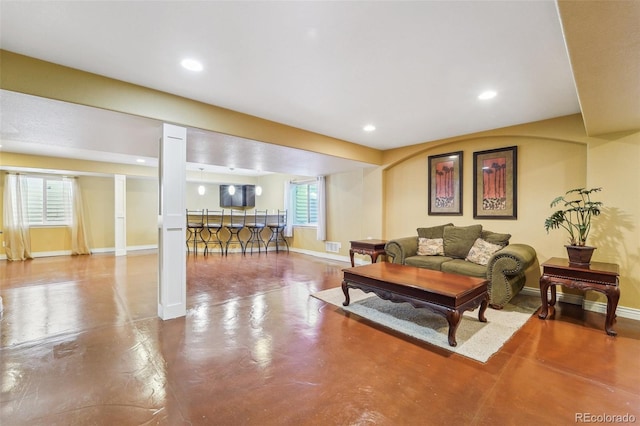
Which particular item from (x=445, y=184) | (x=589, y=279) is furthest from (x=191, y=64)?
(x=589, y=279)

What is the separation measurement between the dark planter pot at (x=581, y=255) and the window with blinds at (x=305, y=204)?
5.79m

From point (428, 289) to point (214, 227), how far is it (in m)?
6.87

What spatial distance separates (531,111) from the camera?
345cm

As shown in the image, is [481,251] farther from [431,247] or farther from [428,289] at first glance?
[428,289]

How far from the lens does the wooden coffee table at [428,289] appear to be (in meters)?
2.41

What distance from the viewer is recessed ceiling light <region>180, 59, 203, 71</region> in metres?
2.37

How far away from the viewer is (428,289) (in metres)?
2.56

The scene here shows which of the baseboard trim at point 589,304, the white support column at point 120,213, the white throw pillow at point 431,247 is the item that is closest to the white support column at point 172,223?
the white throw pillow at point 431,247

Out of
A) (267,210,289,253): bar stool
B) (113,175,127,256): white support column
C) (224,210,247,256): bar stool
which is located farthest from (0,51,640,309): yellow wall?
(224,210,247,256): bar stool

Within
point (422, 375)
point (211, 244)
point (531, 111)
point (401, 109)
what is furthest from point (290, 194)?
point (422, 375)

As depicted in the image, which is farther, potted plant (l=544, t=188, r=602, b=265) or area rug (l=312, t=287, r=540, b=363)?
potted plant (l=544, t=188, r=602, b=265)

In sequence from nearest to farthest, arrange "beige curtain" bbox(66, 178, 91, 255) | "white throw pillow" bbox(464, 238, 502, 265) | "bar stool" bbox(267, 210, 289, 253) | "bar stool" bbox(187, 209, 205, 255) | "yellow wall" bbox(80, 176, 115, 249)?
"white throw pillow" bbox(464, 238, 502, 265), "beige curtain" bbox(66, 178, 91, 255), "yellow wall" bbox(80, 176, 115, 249), "bar stool" bbox(187, 209, 205, 255), "bar stool" bbox(267, 210, 289, 253)

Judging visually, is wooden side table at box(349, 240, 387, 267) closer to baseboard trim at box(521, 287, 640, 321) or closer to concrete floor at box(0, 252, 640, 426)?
concrete floor at box(0, 252, 640, 426)

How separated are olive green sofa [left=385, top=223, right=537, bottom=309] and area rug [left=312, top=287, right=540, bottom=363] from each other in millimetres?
236
